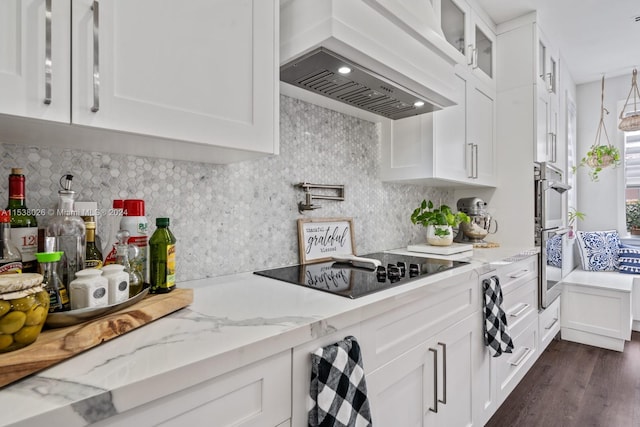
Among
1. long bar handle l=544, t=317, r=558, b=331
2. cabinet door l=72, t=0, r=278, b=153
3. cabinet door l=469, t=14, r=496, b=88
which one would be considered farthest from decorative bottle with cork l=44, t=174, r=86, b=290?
long bar handle l=544, t=317, r=558, b=331

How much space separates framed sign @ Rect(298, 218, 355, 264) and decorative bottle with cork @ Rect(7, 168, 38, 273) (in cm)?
99

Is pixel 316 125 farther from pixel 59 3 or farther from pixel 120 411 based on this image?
pixel 120 411

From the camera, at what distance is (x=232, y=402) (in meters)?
0.65

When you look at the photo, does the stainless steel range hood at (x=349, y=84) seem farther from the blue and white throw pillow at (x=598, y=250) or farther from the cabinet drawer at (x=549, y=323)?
the blue and white throw pillow at (x=598, y=250)

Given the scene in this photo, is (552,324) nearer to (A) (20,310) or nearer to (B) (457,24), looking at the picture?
(B) (457,24)

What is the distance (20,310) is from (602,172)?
4992 millimetres

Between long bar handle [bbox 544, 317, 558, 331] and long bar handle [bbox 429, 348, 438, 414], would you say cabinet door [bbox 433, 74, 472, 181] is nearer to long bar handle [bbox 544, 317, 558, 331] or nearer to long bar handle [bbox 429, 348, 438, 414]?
long bar handle [bbox 429, 348, 438, 414]

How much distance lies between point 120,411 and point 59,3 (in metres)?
0.77

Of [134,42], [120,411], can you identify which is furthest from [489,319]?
[134,42]

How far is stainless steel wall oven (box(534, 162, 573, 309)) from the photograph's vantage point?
2412mm

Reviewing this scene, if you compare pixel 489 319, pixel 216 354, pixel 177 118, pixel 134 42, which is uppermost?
pixel 134 42

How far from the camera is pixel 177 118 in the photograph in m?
0.84

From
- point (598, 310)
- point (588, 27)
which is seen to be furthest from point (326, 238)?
point (588, 27)

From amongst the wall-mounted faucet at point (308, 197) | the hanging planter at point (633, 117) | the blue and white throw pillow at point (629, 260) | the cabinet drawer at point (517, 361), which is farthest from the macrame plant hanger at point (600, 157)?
the wall-mounted faucet at point (308, 197)
